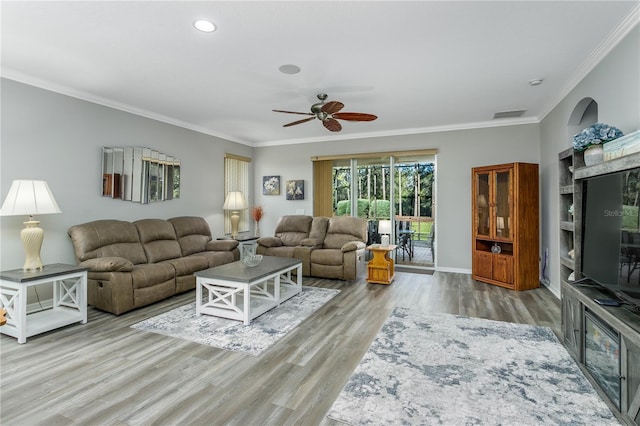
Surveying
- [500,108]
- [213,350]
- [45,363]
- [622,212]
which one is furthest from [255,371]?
[500,108]

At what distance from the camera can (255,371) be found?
2.38 meters

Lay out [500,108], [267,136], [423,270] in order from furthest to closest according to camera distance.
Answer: [267,136]
[423,270]
[500,108]

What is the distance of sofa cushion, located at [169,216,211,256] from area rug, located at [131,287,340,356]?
139 centimetres

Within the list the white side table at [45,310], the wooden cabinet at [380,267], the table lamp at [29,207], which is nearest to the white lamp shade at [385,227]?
the wooden cabinet at [380,267]

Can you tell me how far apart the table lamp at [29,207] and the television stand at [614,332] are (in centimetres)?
483

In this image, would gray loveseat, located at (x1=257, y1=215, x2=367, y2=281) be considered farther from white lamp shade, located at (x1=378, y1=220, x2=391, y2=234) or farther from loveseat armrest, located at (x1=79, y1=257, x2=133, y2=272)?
loveseat armrest, located at (x1=79, y1=257, x2=133, y2=272)

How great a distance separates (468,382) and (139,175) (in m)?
4.86

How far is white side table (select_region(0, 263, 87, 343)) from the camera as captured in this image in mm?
2881

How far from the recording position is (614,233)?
2191 mm

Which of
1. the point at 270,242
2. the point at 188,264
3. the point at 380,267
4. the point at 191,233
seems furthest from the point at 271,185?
the point at 380,267

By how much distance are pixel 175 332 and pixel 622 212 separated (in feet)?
12.3

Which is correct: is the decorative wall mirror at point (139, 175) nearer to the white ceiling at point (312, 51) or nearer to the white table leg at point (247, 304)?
the white ceiling at point (312, 51)

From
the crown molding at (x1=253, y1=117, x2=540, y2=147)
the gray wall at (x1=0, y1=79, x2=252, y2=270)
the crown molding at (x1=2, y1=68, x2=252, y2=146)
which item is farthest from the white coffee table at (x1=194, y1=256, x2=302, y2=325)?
the crown molding at (x1=253, y1=117, x2=540, y2=147)

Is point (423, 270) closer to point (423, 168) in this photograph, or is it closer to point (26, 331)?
point (423, 168)
